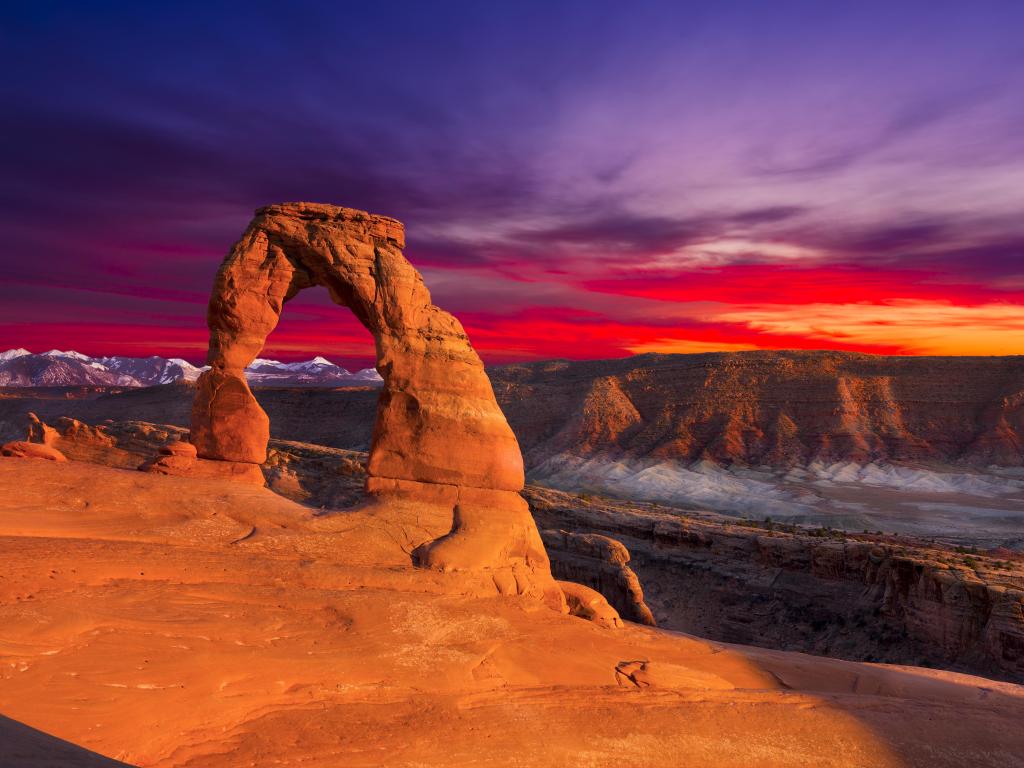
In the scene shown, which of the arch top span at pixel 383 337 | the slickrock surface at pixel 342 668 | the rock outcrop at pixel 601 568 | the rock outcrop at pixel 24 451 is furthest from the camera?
the rock outcrop at pixel 601 568

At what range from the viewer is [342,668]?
898cm

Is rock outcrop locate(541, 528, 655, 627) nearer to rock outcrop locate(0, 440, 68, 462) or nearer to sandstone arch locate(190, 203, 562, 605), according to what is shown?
sandstone arch locate(190, 203, 562, 605)

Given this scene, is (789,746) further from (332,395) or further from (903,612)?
(332,395)

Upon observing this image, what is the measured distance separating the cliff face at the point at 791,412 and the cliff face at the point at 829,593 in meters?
35.9

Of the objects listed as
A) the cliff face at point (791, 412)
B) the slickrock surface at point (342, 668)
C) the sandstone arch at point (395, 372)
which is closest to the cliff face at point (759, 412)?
the cliff face at point (791, 412)

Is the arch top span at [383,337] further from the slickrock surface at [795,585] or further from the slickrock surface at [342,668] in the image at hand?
the slickrock surface at [795,585]

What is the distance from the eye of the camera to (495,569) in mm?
13242

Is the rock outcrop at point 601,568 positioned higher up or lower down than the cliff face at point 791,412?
lower down

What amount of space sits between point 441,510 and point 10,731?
366 inches

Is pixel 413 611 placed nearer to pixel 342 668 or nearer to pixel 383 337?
pixel 342 668

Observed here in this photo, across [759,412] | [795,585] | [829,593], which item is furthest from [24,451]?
[759,412]

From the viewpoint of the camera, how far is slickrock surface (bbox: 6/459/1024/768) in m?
7.41

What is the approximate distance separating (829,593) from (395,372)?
18.9 metres

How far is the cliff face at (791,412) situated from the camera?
66812 mm
